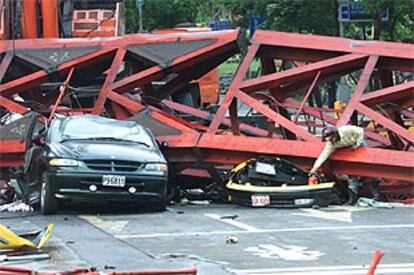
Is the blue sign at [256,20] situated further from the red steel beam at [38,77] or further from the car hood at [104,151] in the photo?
the car hood at [104,151]

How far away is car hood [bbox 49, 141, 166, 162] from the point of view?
14.9 metres

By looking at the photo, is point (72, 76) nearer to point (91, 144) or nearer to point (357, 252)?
point (91, 144)

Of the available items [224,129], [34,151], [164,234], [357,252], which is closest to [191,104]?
[224,129]

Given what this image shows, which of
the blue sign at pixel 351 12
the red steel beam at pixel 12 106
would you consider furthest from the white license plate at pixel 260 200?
the blue sign at pixel 351 12

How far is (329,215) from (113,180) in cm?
326

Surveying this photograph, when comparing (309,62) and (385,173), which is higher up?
(309,62)

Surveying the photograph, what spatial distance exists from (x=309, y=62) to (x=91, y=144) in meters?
5.11

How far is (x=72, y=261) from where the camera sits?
10430 millimetres

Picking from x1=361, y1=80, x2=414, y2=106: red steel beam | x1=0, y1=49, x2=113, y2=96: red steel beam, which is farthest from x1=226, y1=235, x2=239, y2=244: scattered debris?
x1=0, y1=49, x2=113, y2=96: red steel beam

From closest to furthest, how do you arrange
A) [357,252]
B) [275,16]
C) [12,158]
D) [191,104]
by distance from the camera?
1. [357,252]
2. [12,158]
3. [191,104]
4. [275,16]

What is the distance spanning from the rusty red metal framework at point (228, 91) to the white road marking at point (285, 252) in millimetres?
4583

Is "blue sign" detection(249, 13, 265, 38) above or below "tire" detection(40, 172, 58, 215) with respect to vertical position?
below

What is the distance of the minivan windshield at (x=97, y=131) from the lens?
15.7 meters

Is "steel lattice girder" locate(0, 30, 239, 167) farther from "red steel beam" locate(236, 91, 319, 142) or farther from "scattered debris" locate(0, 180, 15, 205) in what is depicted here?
"scattered debris" locate(0, 180, 15, 205)
